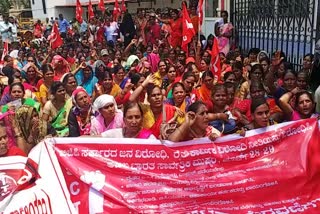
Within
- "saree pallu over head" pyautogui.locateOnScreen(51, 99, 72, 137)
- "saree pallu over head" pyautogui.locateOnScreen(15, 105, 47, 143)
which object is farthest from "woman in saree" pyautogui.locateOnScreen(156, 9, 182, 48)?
"saree pallu over head" pyautogui.locateOnScreen(15, 105, 47, 143)

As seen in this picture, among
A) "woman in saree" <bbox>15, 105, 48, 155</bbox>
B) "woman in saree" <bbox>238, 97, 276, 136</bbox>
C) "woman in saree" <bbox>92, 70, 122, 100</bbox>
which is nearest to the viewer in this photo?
"woman in saree" <bbox>238, 97, 276, 136</bbox>

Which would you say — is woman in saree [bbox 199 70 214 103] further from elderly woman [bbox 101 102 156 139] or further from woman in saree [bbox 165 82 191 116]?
A: elderly woman [bbox 101 102 156 139]

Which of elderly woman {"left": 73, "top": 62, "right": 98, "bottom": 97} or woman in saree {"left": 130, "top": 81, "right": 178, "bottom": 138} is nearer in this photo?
woman in saree {"left": 130, "top": 81, "right": 178, "bottom": 138}

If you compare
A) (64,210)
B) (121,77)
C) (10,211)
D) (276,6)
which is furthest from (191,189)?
(276,6)

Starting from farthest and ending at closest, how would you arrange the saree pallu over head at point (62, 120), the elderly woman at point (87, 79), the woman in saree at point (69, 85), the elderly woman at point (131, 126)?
1. the elderly woman at point (87, 79)
2. the woman in saree at point (69, 85)
3. the saree pallu over head at point (62, 120)
4. the elderly woman at point (131, 126)

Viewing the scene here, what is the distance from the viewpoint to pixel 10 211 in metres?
3.25

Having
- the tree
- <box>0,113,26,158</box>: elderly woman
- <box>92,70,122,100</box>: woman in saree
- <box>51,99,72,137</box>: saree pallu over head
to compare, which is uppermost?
the tree

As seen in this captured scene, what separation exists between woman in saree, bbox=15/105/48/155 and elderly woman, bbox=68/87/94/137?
329 mm

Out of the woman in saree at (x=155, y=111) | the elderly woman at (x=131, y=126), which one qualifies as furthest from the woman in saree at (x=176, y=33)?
the elderly woman at (x=131, y=126)

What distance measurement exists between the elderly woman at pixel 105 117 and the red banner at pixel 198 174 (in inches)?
35.7

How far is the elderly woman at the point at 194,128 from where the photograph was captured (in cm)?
377

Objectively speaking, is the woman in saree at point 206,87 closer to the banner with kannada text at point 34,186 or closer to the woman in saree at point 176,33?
the banner with kannada text at point 34,186

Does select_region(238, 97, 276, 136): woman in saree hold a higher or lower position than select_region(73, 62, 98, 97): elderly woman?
higher

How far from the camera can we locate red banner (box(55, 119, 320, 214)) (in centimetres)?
348
